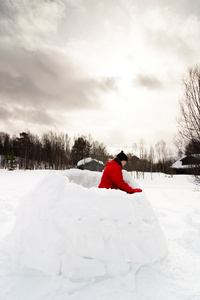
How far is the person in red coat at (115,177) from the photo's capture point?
3.36m

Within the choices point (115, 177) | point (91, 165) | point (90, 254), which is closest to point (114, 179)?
point (115, 177)

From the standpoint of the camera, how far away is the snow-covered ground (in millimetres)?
2121

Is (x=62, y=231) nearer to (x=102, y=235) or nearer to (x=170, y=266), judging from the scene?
(x=102, y=235)

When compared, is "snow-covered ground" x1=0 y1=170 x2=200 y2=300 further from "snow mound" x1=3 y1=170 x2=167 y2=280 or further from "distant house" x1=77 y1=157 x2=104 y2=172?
"distant house" x1=77 y1=157 x2=104 y2=172

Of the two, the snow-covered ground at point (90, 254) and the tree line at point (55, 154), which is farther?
the tree line at point (55, 154)

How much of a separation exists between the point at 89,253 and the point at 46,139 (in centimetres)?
4785

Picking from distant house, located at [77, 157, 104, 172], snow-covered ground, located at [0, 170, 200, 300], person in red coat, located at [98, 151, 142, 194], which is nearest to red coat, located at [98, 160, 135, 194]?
person in red coat, located at [98, 151, 142, 194]

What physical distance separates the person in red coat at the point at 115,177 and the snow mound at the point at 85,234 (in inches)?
23.1

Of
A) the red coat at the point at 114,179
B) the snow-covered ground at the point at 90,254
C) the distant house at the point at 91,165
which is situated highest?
the distant house at the point at 91,165

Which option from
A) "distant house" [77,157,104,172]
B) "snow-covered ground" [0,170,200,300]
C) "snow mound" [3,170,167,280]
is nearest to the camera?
"snow-covered ground" [0,170,200,300]

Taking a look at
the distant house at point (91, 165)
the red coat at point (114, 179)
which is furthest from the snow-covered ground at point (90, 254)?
the distant house at point (91, 165)

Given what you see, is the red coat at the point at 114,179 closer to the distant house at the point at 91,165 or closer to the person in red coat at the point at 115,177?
the person in red coat at the point at 115,177

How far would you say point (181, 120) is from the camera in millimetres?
8016

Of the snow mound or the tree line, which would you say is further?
the tree line
